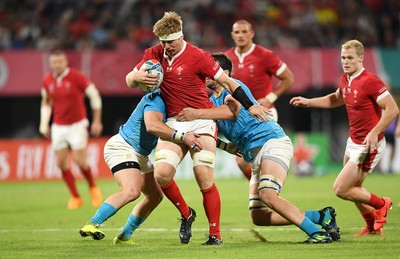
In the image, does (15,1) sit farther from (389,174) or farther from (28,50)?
(389,174)

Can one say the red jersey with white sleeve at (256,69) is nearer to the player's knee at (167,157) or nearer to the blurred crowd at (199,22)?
the player's knee at (167,157)

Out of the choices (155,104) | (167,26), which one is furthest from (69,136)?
(167,26)

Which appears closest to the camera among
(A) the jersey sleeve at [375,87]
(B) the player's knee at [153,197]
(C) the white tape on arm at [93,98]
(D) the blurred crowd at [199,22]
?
(B) the player's knee at [153,197]

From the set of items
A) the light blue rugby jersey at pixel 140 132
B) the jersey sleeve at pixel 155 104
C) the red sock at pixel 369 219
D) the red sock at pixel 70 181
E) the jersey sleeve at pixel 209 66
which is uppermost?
the jersey sleeve at pixel 209 66

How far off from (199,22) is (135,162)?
52.5 feet

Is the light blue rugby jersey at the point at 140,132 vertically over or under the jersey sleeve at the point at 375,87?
under

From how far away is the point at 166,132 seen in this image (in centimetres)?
847

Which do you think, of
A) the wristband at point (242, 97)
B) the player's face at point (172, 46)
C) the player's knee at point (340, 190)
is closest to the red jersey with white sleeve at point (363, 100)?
the player's knee at point (340, 190)

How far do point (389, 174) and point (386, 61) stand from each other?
3.63m

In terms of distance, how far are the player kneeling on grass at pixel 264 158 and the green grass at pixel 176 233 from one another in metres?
0.25

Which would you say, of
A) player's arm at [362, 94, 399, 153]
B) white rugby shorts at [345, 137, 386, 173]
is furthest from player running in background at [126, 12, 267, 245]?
white rugby shorts at [345, 137, 386, 173]

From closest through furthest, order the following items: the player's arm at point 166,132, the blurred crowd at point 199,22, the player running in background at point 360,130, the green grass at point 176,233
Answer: the green grass at point 176,233
the player's arm at point 166,132
the player running in background at point 360,130
the blurred crowd at point 199,22

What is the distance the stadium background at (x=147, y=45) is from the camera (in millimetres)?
22312

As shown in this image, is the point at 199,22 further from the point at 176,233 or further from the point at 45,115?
the point at 176,233
